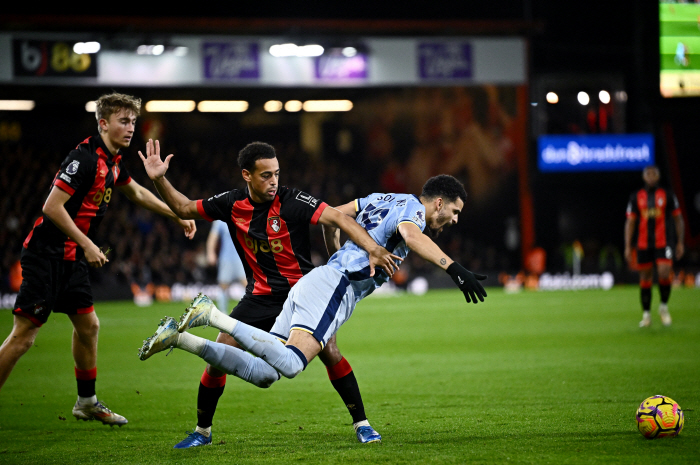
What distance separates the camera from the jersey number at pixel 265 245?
496cm

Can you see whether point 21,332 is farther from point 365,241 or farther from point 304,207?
point 365,241

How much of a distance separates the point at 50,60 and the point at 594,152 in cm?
1513

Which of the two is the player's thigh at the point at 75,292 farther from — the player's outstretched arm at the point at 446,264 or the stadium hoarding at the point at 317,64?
the stadium hoarding at the point at 317,64

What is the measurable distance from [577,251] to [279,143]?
41.1 ft

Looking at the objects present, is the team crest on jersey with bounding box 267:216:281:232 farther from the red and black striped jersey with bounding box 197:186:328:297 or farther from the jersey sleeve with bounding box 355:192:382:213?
the jersey sleeve with bounding box 355:192:382:213

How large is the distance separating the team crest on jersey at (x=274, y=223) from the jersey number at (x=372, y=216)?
0.54m

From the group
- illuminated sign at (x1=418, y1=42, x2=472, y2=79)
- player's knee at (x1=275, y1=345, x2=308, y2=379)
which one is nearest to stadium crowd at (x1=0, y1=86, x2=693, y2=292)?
illuminated sign at (x1=418, y1=42, x2=472, y2=79)

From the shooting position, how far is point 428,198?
4785mm

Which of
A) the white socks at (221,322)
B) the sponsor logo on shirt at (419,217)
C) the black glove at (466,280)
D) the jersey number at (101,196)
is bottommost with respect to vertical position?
the white socks at (221,322)

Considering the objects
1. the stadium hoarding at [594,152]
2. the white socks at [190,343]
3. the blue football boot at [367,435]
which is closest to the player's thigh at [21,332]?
the white socks at [190,343]

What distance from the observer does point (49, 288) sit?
5.23m

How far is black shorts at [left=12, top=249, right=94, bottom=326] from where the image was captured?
5.13 m

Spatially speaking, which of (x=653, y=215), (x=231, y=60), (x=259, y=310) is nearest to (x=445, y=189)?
(x=259, y=310)

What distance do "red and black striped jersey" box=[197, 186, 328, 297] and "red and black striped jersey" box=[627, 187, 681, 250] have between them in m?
7.44
